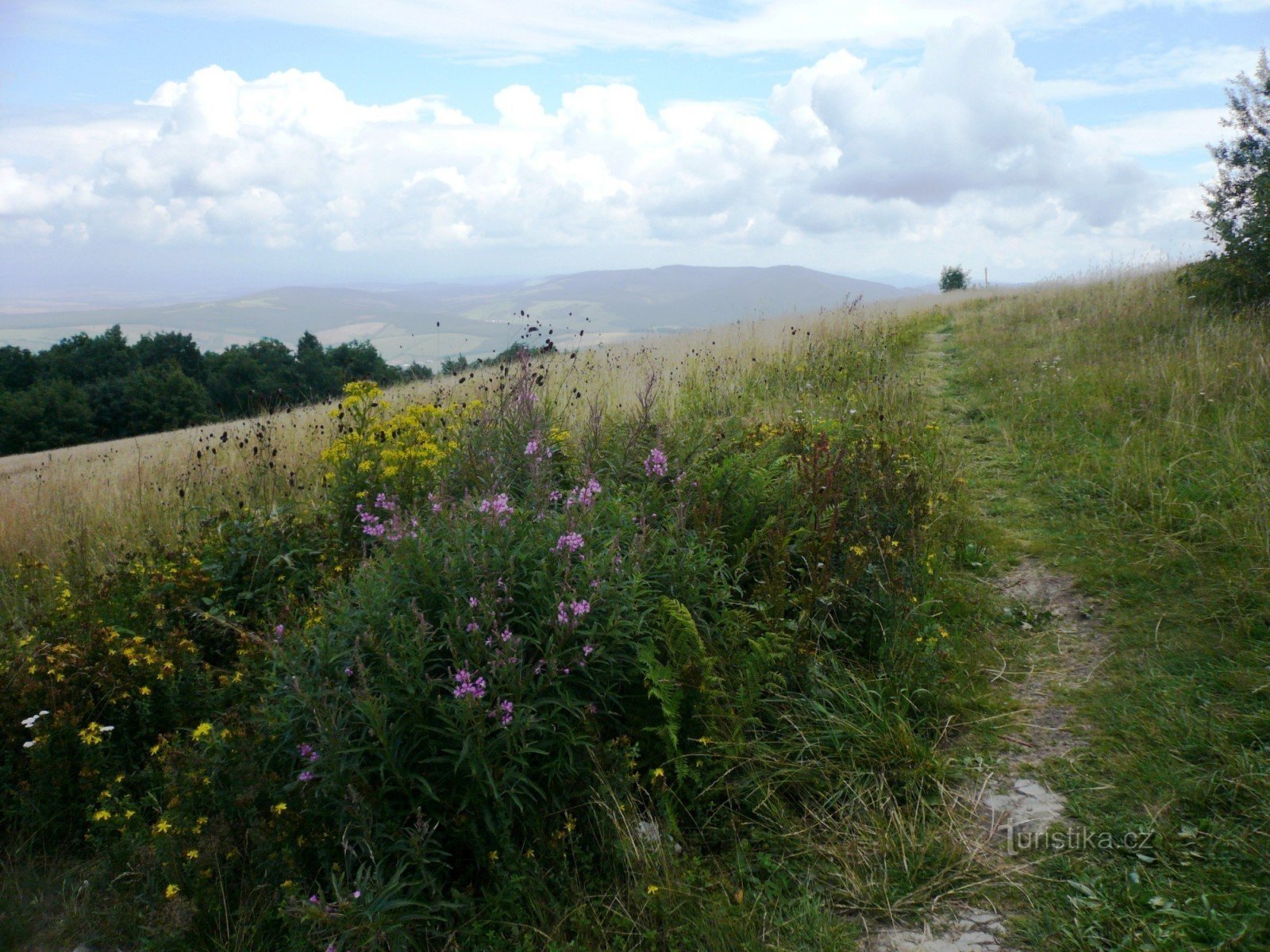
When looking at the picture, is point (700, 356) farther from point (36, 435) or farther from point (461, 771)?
point (36, 435)

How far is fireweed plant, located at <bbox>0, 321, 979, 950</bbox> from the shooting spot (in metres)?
2.53

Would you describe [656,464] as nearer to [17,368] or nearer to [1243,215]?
[1243,215]

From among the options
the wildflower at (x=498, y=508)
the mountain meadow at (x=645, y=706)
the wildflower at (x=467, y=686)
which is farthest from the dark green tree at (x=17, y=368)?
the wildflower at (x=467, y=686)

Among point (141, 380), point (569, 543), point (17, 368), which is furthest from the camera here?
point (17, 368)

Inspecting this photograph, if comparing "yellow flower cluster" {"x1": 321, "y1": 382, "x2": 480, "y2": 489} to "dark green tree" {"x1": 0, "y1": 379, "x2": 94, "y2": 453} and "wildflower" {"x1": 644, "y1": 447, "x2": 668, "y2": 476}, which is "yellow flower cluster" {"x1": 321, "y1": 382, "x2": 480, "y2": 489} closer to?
"wildflower" {"x1": 644, "y1": 447, "x2": 668, "y2": 476}

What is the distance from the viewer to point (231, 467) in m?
7.79

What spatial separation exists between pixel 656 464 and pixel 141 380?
1345 inches

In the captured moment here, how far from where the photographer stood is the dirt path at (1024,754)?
2.41 m

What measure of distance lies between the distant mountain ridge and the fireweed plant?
191 inches

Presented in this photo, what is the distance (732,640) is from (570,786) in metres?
1.06

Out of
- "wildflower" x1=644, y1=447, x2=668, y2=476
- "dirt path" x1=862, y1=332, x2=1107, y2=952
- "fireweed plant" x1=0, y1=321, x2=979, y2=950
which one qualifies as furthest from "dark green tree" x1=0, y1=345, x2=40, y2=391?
"dirt path" x1=862, y1=332, x2=1107, y2=952

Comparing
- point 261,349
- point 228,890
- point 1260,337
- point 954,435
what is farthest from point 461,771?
point 261,349

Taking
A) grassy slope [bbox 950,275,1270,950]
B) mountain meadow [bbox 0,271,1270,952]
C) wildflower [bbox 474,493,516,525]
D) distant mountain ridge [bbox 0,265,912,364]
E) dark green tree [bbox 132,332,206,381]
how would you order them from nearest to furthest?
grassy slope [bbox 950,275,1270,950]
mountain meadow [bbox 0,271,1270,952]
wildflower [bbox 474,493,516,525]
distant mountain ridge [bbox 0,265,912,364]
dark green tree [bbox 132,332,206,381]

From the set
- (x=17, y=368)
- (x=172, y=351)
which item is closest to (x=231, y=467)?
(x=172, y=351)
